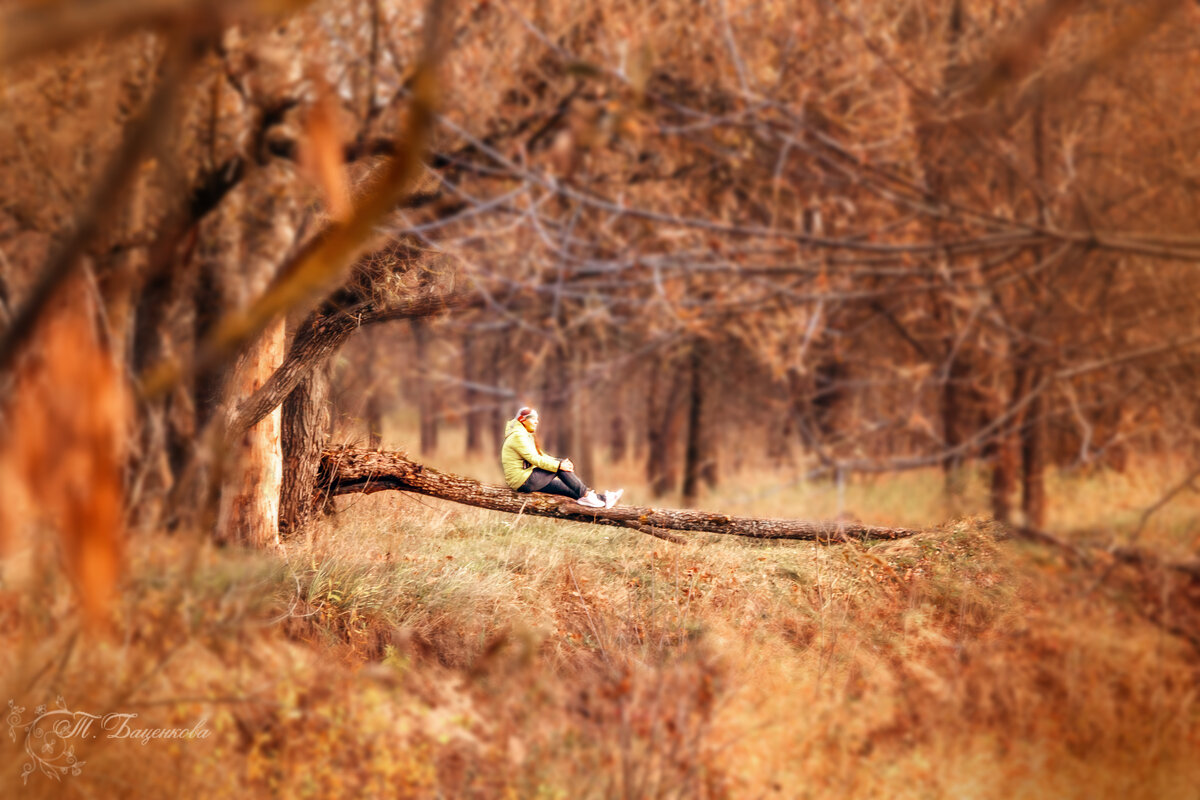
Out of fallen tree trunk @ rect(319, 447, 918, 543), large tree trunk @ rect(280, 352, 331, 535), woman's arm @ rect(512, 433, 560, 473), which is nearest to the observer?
large tree trunk @ rect(280, 352, 331, 535)

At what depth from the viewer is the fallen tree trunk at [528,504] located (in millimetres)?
6812

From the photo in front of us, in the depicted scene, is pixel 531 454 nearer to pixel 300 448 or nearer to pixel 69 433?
pixel 300 448

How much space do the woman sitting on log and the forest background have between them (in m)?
2.11

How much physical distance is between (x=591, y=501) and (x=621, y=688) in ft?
12.0

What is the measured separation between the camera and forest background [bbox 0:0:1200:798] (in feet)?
7.64

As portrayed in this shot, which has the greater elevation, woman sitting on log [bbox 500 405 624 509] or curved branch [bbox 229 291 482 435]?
curved branch [bbox 229 291 482 435]

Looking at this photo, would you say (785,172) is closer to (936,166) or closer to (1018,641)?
(936,166)

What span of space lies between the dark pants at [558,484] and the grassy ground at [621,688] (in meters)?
1.96

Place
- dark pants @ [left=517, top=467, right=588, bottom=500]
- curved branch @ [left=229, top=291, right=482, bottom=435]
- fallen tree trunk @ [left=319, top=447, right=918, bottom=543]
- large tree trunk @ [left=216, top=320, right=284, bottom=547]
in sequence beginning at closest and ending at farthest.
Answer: curved branch @ [left=229, top=291, right=482, bottom=435]
large tree trunk @ [left=216, top=320, right=284, bottom=547]
fallen tree trunk @ [left=319, top=447, right=918, bottom=543]
dark pants @ [left=517, top=467, right=588, bottom=500]

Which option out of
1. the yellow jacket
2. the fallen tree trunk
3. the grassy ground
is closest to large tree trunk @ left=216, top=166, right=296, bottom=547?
the grassy ground

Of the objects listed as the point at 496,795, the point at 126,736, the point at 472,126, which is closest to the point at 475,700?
the point at 496,795

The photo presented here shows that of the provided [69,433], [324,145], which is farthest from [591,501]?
[324,145]

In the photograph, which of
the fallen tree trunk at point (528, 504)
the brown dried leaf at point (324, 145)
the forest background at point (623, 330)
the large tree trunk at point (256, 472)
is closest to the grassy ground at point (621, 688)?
the forest background at point (623, 330)

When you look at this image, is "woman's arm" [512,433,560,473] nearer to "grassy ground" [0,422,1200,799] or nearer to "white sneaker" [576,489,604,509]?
"white sneaker" [576,489,604,509]
